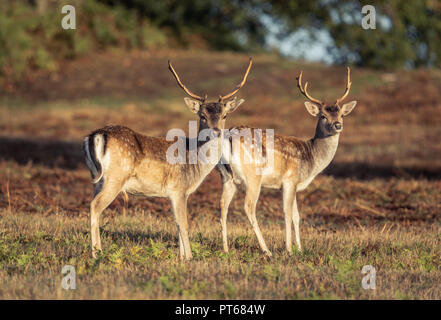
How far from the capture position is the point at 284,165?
9.24m

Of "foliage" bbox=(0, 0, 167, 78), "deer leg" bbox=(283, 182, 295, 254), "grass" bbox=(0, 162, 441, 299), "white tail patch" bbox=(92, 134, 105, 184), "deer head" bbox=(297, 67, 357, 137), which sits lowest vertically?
"grass" bbox=(0, 162, 441, 299)

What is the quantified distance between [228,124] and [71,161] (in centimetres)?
705

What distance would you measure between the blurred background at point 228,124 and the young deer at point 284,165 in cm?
45

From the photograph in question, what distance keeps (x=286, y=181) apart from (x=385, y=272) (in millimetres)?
2192

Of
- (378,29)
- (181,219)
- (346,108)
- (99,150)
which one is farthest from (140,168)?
(378,29)

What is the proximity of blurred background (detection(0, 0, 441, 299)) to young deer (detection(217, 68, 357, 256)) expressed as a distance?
0.45m

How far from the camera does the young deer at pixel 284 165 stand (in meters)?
8.84

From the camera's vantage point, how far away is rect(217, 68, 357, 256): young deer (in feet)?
29.0

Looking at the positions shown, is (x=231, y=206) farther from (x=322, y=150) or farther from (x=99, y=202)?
(x=99, y=202)

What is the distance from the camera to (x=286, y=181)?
9.27 m

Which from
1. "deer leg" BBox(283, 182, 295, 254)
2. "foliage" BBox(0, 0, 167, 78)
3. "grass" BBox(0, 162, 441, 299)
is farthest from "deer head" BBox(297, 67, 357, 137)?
"foliage" BBox(0, 0, 167, 78)

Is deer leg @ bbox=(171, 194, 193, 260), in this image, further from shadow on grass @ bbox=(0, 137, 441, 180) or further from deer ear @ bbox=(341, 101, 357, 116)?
shadow on grass @ bbox=(0, 137, 441, 180)

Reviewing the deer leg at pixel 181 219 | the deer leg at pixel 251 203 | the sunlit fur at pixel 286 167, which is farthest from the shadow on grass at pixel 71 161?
the deer leg at pixel 181 219
